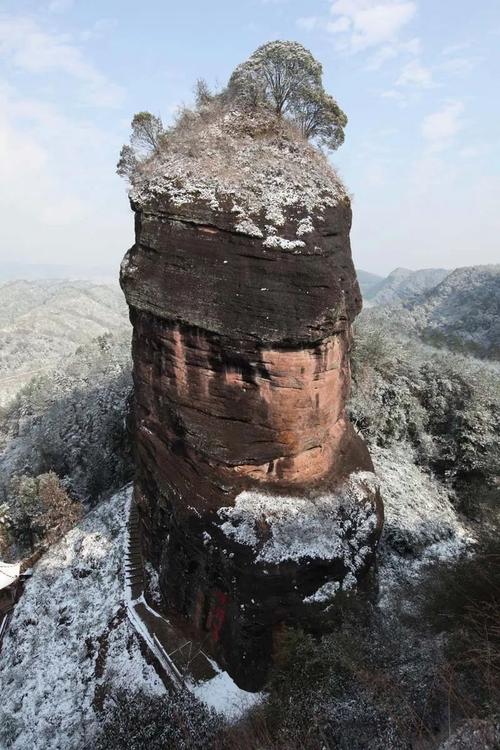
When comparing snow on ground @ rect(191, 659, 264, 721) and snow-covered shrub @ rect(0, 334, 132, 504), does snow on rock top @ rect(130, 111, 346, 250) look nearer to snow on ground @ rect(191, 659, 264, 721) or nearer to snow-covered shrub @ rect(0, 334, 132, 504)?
snow on ground @ rect(191, 659, 264, 721)

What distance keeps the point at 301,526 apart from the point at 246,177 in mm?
9376

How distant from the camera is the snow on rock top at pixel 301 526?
11898 millimetres

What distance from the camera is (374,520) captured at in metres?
13.2

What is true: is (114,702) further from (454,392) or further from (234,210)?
(454,392)

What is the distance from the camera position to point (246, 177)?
11.8 m

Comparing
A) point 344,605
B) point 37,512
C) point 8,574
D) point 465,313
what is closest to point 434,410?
point 344,605

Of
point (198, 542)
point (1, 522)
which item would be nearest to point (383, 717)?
point (198, 542)

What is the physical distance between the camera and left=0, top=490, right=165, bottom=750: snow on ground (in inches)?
518

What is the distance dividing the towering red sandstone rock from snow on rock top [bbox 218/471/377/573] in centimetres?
3

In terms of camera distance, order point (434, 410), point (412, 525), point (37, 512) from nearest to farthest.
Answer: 1. point (412, 525)
2. point (37, 512)
3. point (434, 410)

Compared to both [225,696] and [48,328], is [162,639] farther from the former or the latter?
[48,328]

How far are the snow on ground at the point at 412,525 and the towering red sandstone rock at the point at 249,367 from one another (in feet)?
9.43

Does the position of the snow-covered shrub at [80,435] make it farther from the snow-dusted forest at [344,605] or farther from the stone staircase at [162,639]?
the stone staircase at [162,639]

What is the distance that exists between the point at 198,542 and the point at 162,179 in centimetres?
1001
